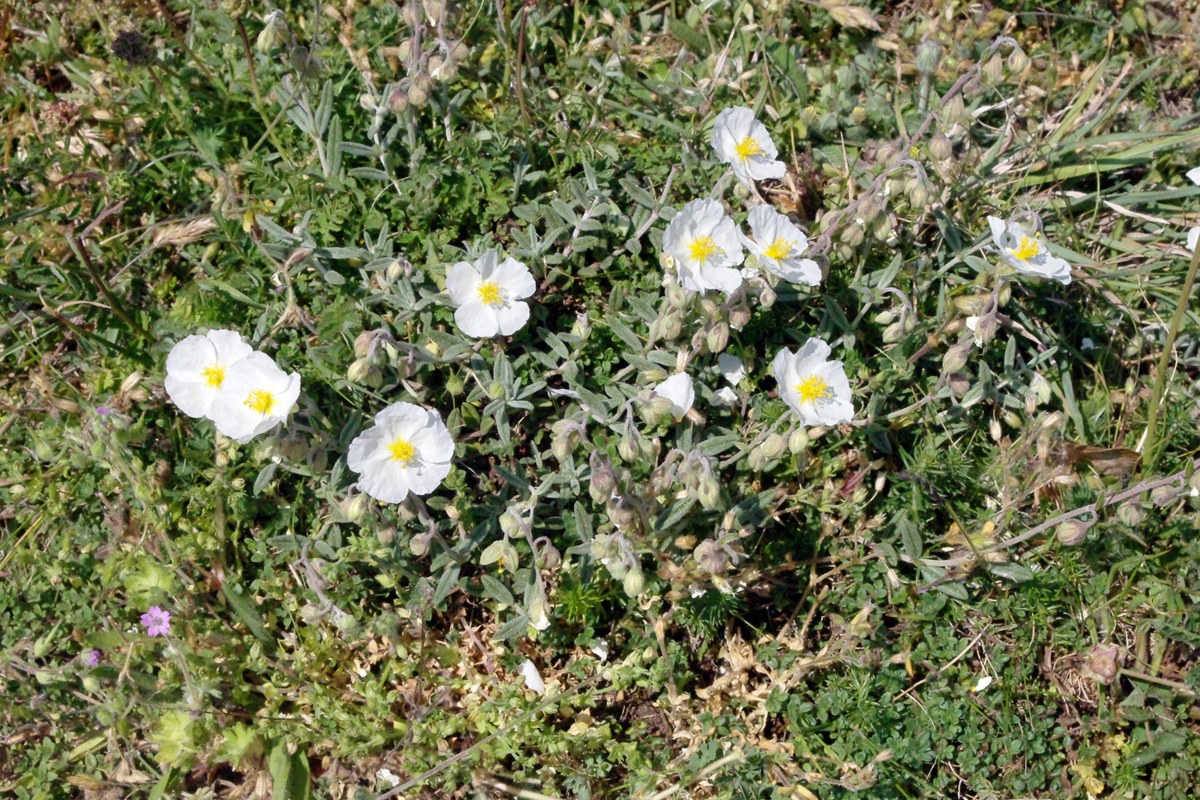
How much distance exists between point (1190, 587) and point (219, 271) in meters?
3.60

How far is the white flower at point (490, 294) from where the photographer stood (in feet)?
11.0

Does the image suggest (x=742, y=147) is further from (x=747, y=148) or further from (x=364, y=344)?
(x=364, y=344)

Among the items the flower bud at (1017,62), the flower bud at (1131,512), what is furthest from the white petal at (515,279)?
the flower bud at (1131,512)

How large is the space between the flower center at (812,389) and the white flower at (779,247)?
33 cm

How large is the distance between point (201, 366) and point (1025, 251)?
2.76 meters

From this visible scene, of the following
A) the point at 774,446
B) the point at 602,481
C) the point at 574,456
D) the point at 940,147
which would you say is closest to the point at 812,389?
the point at 774,446

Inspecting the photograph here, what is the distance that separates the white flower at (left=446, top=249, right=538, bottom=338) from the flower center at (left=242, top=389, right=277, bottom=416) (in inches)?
25.6

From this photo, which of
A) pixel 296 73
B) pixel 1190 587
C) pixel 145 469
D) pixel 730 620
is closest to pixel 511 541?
pixel 730 620

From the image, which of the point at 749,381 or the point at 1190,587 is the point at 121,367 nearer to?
the point at 749,381

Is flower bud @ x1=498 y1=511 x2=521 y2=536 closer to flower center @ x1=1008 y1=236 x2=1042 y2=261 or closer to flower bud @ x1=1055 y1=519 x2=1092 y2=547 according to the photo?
flower bud @ x1=1055 y1=519 x2=1092 y2=547

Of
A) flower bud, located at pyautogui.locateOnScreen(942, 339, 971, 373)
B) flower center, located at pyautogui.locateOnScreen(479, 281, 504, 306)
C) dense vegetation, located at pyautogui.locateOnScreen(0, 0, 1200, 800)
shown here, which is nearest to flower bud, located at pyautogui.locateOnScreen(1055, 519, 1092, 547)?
dense vegetation, located at pyautogui.locateOnScreen(0, 0, 1200, 800)

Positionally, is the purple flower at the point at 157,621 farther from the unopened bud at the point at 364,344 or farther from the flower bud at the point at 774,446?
the flower bud at the point at 774,446

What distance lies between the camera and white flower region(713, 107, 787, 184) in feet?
11.5

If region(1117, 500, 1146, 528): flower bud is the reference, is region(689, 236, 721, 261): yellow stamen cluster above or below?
above
